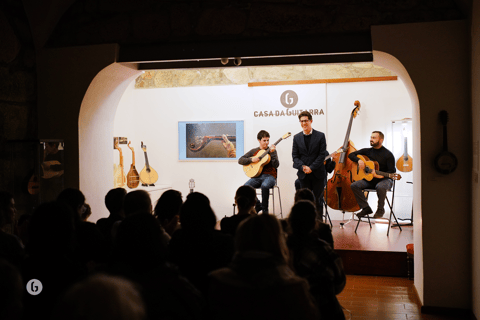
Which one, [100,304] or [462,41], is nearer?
[100,304]

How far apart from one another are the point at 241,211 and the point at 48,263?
5.07ft

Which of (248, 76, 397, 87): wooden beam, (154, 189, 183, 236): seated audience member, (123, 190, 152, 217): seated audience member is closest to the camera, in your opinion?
(123, 190, 152, 217): seated audience member

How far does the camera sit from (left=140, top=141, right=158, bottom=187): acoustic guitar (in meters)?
7.86

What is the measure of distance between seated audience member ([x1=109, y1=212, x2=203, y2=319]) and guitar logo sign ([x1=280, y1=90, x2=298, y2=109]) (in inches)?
243

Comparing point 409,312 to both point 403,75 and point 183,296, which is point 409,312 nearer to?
point 403,75

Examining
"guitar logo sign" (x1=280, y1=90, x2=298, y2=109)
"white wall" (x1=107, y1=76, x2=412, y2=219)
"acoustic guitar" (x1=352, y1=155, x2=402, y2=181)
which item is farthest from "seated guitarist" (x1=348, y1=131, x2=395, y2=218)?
"guitar logo sign" (x1=280, y1=90, x2=298, y2=109)

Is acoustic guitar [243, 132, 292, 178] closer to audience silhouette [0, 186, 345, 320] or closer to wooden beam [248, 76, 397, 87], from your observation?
wooden beam [248, 76, 397, 87]

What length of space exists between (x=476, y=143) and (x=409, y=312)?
4.86ft

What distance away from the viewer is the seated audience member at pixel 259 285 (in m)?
1.45

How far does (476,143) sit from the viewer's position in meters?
3.17

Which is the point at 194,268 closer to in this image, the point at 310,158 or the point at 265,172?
the point at 310,158

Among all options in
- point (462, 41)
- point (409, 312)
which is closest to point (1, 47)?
point (462, 41)

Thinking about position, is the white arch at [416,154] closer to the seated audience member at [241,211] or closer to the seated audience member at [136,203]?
the seated audience member at [241,211]

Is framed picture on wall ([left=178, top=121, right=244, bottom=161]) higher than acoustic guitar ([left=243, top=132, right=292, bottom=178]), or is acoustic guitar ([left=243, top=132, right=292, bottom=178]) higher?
framed picture on wall ([left=178, top=121, right=244, bottom=161])
